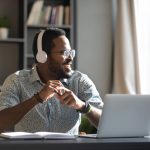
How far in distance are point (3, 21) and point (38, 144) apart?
2.75m

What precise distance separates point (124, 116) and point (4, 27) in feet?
8.28

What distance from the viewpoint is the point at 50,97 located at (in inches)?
84.2

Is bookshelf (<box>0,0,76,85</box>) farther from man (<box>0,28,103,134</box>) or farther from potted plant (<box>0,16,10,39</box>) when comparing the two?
man (<box>0,28,103,134</box>)

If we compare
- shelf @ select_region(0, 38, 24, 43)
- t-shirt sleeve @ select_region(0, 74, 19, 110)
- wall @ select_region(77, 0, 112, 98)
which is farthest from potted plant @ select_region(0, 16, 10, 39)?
t-shirt sleeve @ select_region(0, 74, 19, 110)

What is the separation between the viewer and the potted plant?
393 centimetres

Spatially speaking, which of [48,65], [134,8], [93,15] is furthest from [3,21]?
[48,65]

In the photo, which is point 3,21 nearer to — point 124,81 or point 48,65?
point 124,81

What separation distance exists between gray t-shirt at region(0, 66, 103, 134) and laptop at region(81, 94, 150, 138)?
586mm

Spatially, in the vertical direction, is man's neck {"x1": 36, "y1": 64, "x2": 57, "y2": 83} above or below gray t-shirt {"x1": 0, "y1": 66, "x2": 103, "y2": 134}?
above

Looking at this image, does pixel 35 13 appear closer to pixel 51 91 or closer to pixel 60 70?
pixel 60 70

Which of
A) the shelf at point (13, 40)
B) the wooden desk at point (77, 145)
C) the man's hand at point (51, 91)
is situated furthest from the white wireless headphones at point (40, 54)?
the shelf at point (13, 40)

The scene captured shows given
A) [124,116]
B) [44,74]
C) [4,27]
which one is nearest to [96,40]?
[4,27]

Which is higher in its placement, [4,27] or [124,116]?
[4,27]

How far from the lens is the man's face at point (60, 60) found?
2.32 m
